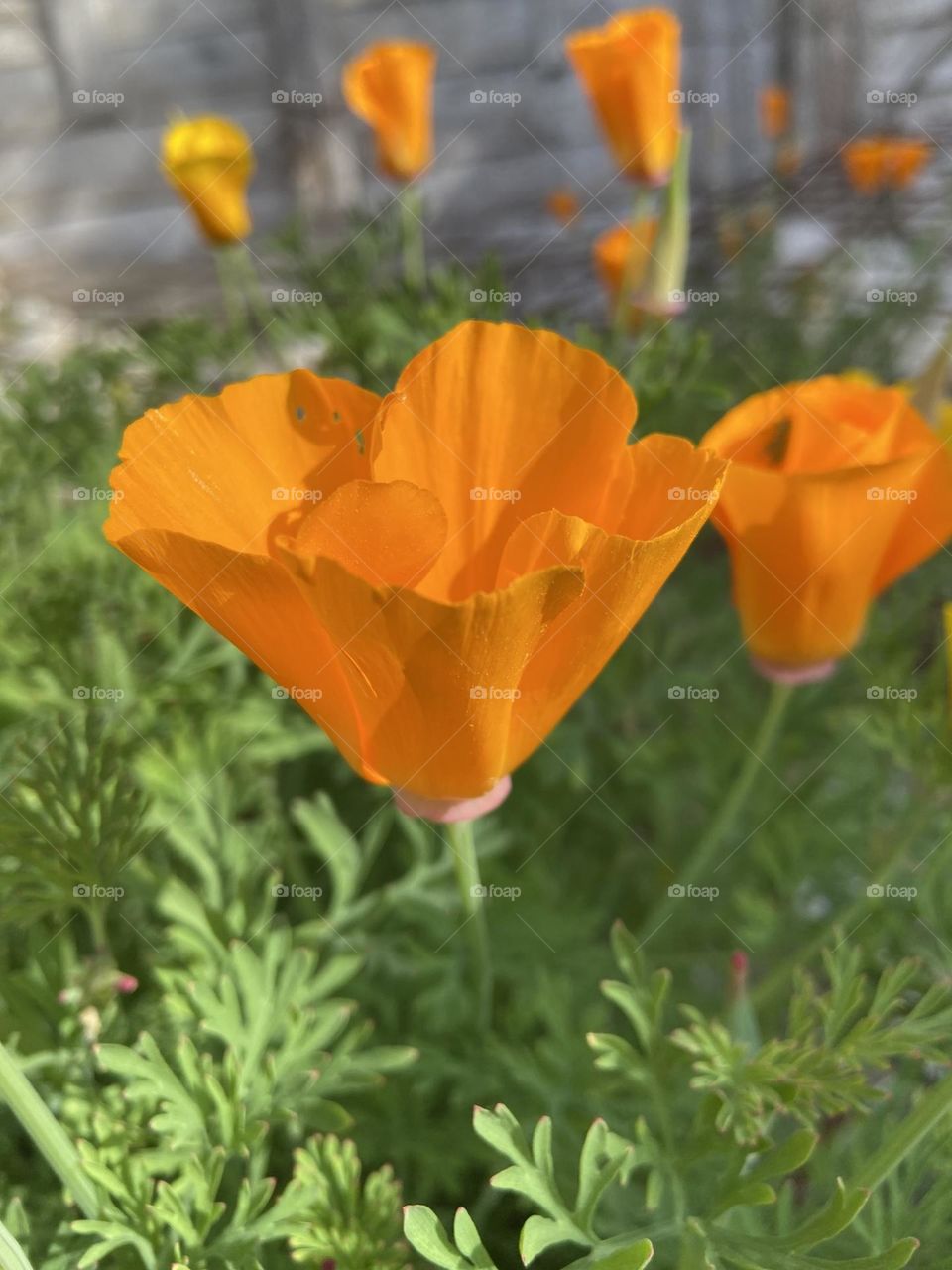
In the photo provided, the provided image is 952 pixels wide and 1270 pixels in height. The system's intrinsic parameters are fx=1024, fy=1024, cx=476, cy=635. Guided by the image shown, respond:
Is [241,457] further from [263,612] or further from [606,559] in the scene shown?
[606,559]

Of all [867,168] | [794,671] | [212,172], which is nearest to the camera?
[794,671]

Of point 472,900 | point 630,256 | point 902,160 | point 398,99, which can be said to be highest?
point 398,99

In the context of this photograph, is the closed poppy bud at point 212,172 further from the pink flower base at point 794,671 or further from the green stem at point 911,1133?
the green stem at point 911,1133

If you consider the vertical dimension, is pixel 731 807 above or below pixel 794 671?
below

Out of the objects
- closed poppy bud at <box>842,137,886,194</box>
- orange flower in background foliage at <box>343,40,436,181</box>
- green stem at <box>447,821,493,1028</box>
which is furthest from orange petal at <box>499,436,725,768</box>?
closed poppy bud at <box>842,137,886,194</box>

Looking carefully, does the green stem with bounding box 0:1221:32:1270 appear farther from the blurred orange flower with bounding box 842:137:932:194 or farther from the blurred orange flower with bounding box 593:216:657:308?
the blurred orange flower with bounding box 842:137:932:194

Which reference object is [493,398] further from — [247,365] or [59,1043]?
[247,365]

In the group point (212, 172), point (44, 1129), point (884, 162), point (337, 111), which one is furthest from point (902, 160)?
point (44, 1129)
